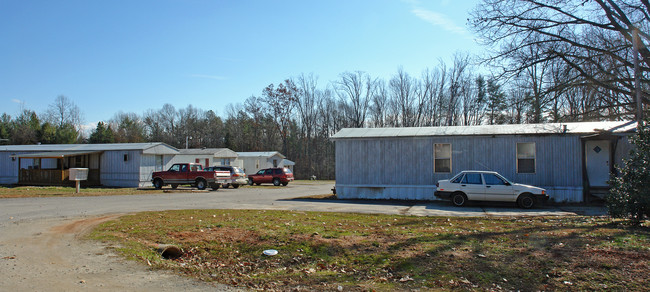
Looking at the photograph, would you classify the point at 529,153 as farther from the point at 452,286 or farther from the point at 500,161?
the point at 452,286

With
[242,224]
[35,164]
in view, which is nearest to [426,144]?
[242,224]

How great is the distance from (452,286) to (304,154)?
59.4 meters

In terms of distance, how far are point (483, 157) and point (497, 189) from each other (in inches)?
125

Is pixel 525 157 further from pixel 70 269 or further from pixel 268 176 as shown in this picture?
pixel 268 176

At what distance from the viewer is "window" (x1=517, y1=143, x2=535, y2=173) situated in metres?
19.4

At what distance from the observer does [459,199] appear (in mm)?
17359

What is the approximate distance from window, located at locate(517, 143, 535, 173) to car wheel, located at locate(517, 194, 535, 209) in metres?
3.02

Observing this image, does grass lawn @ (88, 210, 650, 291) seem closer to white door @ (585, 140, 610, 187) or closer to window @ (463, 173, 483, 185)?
window @ (463, 173, 483, 185)

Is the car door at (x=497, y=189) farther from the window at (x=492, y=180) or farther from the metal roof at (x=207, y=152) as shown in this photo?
the metal roof at (x=207, y=152)

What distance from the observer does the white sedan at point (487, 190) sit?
16.7 metres

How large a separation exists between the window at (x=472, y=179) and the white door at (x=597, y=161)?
19.0 feet

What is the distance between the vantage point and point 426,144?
20453 millimetres

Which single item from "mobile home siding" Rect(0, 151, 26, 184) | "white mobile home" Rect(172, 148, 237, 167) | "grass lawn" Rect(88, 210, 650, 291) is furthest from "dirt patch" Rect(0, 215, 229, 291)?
"mobile home siding" Rect(0, 151, 26, 184)

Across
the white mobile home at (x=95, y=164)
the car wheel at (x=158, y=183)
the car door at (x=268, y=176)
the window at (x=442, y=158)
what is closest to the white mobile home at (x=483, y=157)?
the window at (x=442, y=158)
